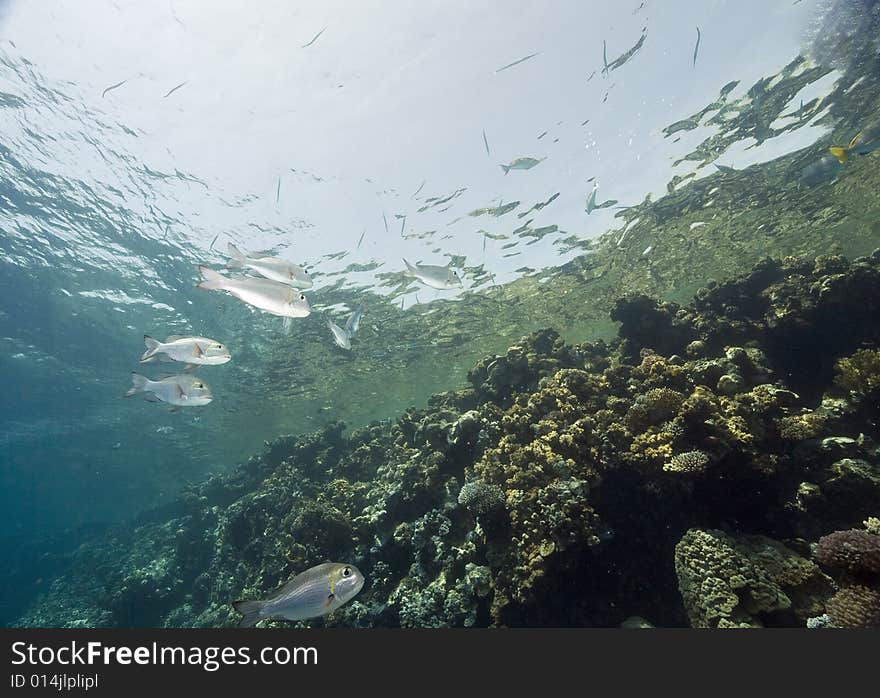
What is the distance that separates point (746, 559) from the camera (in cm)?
403

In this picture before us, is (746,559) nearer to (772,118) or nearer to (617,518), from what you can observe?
(617,518)

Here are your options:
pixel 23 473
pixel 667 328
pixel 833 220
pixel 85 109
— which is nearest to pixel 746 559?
pixel 667 328

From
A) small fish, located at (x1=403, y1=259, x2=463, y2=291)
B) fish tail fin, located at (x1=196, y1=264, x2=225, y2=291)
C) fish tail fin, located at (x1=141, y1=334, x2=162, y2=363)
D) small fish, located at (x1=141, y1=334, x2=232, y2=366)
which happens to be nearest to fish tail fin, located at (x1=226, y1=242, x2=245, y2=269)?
fish tail fin, located at (x1=196, y1=264, x2=225, y2=291)

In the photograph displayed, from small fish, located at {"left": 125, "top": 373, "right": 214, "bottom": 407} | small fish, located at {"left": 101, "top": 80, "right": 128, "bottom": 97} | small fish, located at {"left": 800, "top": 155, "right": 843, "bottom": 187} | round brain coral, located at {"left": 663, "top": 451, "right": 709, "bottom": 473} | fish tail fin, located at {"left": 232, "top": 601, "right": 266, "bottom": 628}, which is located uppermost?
small fish, located at {"left": 101, "top": 80, "right": 128, "bottom": 97}

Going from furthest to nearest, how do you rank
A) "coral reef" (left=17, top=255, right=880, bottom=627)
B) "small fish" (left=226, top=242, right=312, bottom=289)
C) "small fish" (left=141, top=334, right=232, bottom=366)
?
"small fish" (left=141, top=334, right=232, bottom=366)
"small fish" (left=226, top=242, right=312, bottom=289)
"coral reef" (left=17, top=255, right=880, bottom=627)

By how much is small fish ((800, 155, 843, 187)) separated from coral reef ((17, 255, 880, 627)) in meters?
8.33

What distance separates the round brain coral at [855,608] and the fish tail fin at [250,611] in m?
5.24

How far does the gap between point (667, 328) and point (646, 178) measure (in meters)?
7.71

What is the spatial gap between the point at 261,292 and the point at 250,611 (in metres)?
2.99

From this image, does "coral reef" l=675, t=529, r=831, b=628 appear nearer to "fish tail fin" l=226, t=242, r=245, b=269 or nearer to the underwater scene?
the underwater scene

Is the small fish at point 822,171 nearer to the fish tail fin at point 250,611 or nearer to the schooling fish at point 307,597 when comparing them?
the schooling fish at point 307,597

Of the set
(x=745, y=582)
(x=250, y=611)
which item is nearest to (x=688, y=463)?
(x=745, y=582)

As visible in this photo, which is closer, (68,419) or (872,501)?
(872,501)

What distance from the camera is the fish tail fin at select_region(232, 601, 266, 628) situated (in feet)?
10.5
